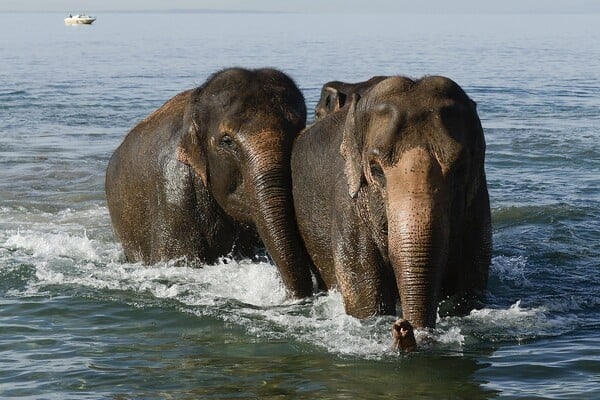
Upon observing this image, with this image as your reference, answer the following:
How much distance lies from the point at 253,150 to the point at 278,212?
0.55 metres

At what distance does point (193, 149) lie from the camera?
10.9 m

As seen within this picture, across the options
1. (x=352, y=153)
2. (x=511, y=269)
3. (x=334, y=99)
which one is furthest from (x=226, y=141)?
(x=511, y=269)

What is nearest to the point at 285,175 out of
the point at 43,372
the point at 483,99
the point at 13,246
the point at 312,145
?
→ the point at 312,145

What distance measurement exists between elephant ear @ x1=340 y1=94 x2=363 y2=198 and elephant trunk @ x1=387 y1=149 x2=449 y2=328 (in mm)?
604

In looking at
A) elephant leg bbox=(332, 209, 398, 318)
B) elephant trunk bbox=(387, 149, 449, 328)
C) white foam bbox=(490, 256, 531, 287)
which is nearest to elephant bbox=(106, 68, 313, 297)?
elephant leg bbox=(332, 209, 398, 318)

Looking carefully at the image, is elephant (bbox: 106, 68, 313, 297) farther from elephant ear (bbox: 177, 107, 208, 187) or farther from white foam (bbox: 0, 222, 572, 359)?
white foam (bbox: 0, 222, 572, 359)

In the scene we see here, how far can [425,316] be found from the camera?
7855mm

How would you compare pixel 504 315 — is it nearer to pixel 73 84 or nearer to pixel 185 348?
pixel 185 348

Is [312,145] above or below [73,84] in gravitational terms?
above

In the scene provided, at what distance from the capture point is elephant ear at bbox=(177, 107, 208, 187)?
10.8 m

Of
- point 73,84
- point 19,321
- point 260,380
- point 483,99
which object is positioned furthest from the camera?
point 73,84

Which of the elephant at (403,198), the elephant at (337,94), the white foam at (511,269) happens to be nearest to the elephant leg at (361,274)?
the elephant at (403,198)

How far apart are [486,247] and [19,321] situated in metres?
4.03

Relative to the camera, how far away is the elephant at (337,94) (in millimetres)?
12414
